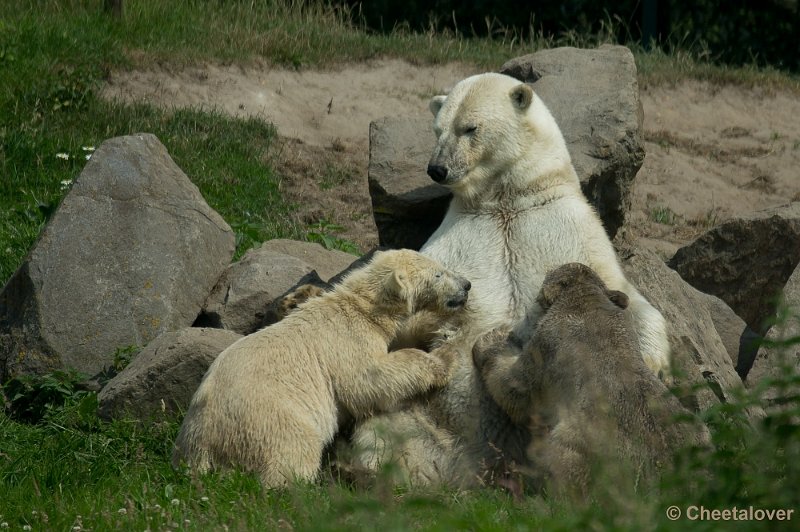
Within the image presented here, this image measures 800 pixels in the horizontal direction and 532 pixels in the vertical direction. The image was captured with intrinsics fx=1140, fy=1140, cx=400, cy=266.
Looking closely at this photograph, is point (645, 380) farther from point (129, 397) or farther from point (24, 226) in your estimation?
point (24, 226)

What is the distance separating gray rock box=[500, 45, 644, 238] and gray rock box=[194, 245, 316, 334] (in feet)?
7.65

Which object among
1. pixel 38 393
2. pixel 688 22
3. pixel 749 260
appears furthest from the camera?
pixel 688 22

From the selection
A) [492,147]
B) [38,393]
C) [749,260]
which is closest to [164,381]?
[38,393]

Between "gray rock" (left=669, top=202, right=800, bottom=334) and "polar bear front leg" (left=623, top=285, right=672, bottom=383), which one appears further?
"gray rock" (left=669, top=202, right=800, bottom=334)

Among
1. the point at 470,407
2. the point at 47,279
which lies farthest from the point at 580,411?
the point at 47,279

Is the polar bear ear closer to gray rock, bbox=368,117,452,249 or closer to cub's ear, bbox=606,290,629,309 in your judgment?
cub's ear, bbox=606,290,629,309

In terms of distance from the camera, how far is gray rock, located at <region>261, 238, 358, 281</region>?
30.2 feet

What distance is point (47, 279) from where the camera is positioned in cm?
828

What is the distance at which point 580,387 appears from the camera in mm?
5980

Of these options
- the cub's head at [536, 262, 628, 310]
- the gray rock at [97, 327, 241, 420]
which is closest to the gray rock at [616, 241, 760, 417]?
the cub's head at [536, 262, 628, 310]

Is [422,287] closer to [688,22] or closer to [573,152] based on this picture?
[573,152]

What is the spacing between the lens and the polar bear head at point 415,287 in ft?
23.0

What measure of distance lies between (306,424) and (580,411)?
1.51 meters

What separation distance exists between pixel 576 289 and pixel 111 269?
3.70 meters
